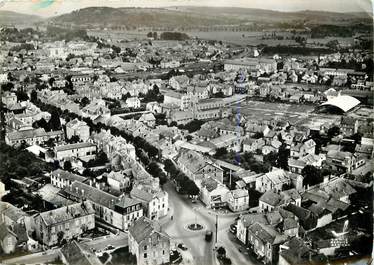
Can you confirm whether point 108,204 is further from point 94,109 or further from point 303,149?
point 303,149

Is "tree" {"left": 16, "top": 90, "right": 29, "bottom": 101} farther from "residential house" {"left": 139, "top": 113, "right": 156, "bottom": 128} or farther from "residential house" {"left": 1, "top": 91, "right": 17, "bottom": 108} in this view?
"residential house" {"left": 139, "top": 113, "right": 156, "bottom": 128}

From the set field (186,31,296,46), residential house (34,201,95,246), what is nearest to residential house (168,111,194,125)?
field (186,31,296,46)

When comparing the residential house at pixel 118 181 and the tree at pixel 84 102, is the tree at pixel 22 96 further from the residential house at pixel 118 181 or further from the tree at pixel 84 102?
the residential house at pixel 118 181

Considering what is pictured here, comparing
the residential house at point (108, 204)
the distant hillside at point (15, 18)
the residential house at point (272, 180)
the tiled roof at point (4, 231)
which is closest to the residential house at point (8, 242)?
the tiled roof at point (4, 231)

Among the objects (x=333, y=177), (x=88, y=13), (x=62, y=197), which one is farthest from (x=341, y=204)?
(x=88, y=13)

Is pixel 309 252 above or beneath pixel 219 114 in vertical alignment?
beneath

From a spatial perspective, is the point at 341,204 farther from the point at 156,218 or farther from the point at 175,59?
the point at 175,59
